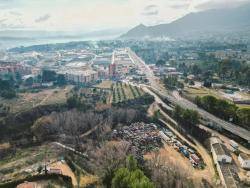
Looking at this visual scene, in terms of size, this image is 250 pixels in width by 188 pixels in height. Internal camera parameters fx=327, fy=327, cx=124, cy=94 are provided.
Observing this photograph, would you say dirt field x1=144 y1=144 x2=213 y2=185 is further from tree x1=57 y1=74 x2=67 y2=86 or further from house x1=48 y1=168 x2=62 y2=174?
A: tree x1=57 y1=74 x2=67 y2=86

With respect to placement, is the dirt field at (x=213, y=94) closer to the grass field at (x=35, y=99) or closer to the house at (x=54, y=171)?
the grass field at (x=35, y=99)

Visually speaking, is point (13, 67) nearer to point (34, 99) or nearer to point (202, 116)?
point (34, 99)

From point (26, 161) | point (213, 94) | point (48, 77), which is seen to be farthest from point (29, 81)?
point (26, 161)

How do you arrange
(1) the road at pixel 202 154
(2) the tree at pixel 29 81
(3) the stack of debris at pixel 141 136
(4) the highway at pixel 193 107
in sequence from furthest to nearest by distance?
1. (2) the tree at pixel 29 81
2. (4) the highway at pixel 193 107
3. (3) the stack of debris at pixel 141 136
4. (1) the road at pixel 202 154

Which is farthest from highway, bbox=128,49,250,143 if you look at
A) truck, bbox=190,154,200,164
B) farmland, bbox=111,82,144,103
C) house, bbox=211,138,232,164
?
truck, bbox=190,154,200,164

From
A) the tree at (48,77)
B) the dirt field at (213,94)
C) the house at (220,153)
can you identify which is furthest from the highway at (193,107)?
the tree at (48,77)
